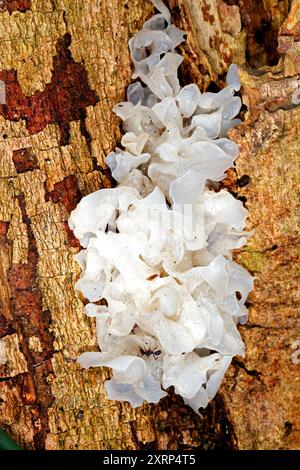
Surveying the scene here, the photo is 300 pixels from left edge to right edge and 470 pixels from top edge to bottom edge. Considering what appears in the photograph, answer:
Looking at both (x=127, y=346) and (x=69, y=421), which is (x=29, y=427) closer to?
(x=69, y=421)

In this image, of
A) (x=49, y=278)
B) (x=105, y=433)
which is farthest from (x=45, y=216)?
(x=105, y=433)

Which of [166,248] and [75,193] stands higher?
[75,193]

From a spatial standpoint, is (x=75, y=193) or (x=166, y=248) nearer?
(x=166, y=248)
